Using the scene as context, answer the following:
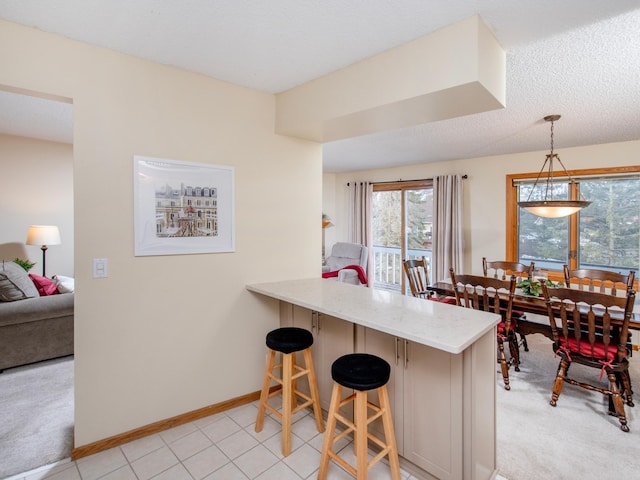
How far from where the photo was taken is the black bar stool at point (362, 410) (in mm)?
1569

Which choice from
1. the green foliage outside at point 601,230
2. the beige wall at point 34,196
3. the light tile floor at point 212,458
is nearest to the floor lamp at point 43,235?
the beige wall at point 34,196

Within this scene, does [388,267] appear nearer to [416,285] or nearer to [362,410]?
[416,285]

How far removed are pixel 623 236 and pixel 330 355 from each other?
3.92 m

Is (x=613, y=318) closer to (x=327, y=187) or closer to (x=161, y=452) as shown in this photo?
(x=161, y=452)

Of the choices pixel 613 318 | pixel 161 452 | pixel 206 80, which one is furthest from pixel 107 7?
pixel 613 318

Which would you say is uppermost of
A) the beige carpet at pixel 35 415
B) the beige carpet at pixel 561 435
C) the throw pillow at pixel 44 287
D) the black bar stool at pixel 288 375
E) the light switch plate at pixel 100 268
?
the light switch plate at pixel 100 268

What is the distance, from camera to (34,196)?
4250 mm

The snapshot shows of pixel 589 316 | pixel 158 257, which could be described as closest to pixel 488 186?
pixel 589 316

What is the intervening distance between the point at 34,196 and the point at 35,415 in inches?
121

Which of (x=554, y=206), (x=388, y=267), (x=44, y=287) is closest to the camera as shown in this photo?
(x=554, y=206)

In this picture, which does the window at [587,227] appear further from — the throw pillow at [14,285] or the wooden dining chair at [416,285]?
the throw pillow at [14,285]

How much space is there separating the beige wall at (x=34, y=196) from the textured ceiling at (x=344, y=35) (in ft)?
5.83

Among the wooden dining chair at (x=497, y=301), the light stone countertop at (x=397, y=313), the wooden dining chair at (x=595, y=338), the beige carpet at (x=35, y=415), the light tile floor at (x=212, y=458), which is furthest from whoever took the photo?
the wooden dining chair at (x=497, y=301)

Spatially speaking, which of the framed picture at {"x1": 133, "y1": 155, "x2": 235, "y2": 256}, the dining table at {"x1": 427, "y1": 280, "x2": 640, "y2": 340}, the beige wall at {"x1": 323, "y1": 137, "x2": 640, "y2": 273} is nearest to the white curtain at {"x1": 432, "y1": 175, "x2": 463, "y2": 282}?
the beige wall at {"x1": 323, "y1": 137, "x2": 640, "y2": 273}
